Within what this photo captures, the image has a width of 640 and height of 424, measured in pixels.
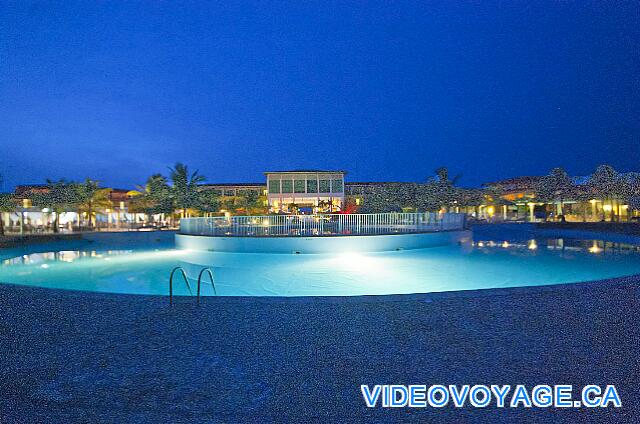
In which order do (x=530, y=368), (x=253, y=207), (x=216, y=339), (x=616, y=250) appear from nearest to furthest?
(x=530, y=368)
(x=216, y=339)
(x=616, y=250)
(x=253, y=207)

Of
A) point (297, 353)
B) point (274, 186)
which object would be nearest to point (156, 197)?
point (274, 186)

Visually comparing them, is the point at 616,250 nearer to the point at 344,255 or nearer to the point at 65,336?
the point at 344,255

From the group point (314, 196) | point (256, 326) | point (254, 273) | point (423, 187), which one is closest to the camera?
point (256, 326)

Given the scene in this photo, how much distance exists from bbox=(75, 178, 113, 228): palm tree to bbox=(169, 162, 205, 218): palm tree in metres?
7.13

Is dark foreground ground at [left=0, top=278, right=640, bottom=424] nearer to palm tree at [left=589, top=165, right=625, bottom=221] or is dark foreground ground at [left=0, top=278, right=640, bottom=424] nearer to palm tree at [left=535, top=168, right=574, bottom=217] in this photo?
palm tree at [left=589, top=165, right=625, bottom=221]

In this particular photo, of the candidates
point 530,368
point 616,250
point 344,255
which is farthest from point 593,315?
point 616,250

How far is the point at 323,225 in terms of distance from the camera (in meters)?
20.3

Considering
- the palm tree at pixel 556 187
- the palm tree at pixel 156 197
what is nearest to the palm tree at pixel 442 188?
the palm tree at pixel 556 187

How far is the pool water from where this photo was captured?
10.1m

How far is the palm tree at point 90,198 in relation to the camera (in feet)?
105

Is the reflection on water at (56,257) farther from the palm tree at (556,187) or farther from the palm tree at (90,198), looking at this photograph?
the palm tree at (556,187)

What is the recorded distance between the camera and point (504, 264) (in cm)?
1363

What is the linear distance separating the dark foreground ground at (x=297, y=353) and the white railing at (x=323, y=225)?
13.4 m

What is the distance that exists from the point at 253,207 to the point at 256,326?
3604 cm
